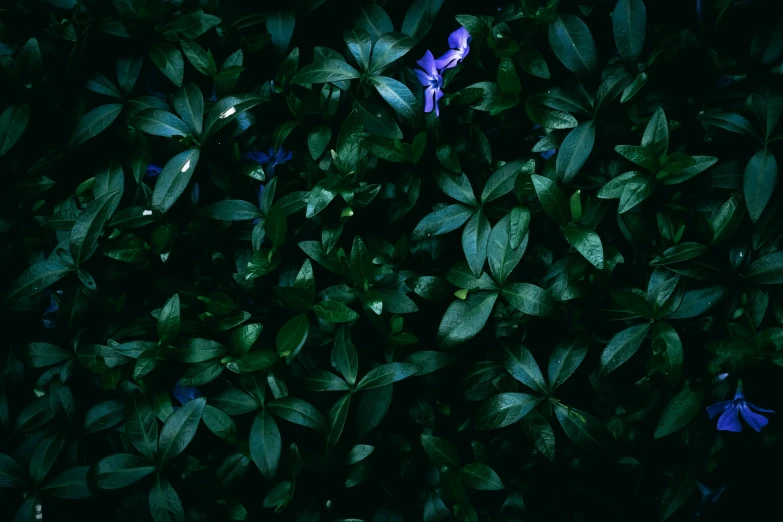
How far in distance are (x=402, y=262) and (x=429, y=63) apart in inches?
17.8

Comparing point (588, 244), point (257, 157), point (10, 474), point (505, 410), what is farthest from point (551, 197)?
point (10, 474)

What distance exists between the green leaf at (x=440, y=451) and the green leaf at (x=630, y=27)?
891mm

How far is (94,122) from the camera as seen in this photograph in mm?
1420

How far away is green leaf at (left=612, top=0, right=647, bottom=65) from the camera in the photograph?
1.25 meters

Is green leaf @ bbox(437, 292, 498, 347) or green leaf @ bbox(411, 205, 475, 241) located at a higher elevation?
green leaf @ bbox(411, 205, 475, 241)

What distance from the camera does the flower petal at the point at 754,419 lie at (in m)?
1.20

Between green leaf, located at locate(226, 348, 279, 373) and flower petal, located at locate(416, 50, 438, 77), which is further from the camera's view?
flower petal, located at locate(416, 50, 438, 77)

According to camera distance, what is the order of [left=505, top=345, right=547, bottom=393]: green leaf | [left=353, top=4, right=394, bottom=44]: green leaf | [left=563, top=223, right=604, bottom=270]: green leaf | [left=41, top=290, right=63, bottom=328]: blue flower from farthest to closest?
1. [left=41, top=290, right=63, bottom=328]: blue flower
2. [left=353, top=4, right=394, bottom=44]: green leaf
3. [left=505, top=345, right=547, bottom=393]: green leaf
4. [left=563, top=223, right=604, bottom=270]: green leaf

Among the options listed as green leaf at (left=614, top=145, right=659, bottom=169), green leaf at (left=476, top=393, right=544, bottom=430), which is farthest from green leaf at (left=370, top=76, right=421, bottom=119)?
green leaf at (left=476, top=393, right=544, bottom=430)

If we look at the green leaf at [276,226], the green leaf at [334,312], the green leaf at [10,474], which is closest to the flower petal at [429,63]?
the green leaf at [276,226]

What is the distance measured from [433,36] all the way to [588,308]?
2.37 feet

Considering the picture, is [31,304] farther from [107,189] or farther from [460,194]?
[460,194]

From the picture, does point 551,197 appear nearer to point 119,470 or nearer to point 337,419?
point 337,419

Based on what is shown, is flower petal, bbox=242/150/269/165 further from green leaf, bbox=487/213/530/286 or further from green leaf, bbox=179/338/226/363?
green leaf, bbox=487/213/530/286
